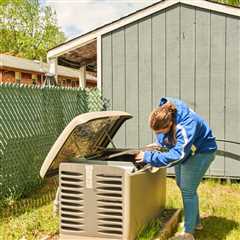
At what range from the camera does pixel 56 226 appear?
200 inches

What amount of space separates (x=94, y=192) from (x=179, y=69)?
15.6 ft

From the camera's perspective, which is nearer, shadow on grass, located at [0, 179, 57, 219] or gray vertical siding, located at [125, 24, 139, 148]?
shadow on grass, located at [0, 179, 57, 219]

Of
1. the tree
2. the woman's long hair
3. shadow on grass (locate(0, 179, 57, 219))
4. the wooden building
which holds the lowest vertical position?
shadow on grass (locate(0, 179, 57, 219))

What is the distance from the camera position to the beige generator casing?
4.08 m

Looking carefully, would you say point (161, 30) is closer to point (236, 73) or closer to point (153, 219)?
point (236, 73)

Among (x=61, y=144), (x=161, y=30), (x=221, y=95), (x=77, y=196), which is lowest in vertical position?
(x=77, y=196)

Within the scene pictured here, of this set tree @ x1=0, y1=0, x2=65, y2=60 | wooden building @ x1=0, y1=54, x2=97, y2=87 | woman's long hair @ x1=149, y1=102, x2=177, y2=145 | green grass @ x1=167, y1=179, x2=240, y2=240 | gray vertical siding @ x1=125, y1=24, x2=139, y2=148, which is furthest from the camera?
tree @ x1=0, y1=0, x2=65, y2=60

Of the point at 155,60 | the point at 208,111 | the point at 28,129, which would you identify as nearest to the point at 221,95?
the point at 208,111

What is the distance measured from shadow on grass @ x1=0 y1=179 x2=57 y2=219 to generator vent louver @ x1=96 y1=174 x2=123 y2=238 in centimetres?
207

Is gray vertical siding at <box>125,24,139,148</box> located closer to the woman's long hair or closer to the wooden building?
the woman's long hair

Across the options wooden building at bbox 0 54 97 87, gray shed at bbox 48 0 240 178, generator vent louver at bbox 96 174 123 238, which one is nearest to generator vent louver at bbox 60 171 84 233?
generator vent louver at bbox 96 174 123 238

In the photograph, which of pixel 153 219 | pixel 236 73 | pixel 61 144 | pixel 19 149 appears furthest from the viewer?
pixel 236 73

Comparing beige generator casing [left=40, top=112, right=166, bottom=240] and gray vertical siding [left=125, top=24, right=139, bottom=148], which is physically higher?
gray vertical siding [left=125, top=24, right=139, bottom=148]

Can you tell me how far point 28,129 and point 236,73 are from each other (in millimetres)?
3888
